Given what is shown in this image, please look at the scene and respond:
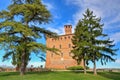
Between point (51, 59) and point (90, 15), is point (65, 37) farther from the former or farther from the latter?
point (90, 15)

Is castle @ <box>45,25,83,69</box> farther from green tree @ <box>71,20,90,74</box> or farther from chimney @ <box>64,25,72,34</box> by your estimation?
green tree @ <box>71,20,90,74</box>

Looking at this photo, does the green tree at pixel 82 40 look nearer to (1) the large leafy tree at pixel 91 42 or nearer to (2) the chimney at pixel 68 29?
(1) the large leafy tree at pixel 91 42

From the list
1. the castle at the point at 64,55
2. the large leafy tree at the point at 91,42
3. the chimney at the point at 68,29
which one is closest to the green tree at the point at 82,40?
the large leafy tree at the point at 91,42

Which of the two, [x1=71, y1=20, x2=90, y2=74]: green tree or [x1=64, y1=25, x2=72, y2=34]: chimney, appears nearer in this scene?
[x1=71, y1=20, x2=90, y2=74]: green tree

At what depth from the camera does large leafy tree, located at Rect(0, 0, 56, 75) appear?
3544 cm

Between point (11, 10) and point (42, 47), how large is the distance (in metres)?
7.23

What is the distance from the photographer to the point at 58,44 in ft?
264

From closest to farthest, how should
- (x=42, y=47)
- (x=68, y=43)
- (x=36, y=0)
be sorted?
(x=42, y=47) → (x=36, y=0) → (x=68, y=43)

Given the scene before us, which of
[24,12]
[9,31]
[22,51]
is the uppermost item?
[24,12]

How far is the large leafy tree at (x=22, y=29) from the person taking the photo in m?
35.4

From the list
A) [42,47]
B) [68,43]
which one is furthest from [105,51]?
[68,43]

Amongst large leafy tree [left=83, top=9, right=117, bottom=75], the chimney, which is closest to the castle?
the chimney

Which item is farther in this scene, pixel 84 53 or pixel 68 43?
pixel 68 43

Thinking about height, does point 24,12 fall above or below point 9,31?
above
